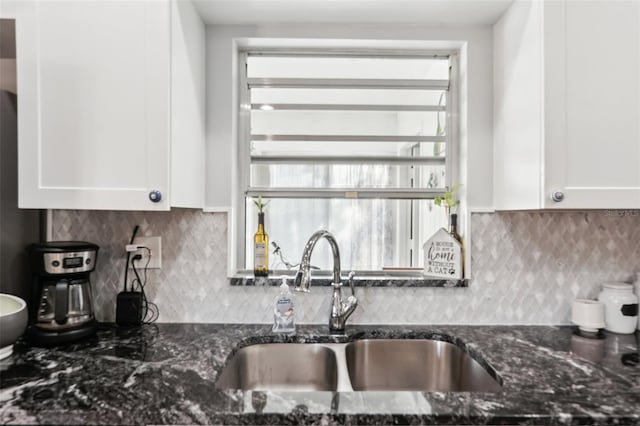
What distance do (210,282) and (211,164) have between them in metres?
0.50

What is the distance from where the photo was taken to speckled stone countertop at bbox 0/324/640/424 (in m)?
0.81

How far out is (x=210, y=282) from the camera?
4.84ft

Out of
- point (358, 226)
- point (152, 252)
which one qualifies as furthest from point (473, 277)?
point (152, 252)

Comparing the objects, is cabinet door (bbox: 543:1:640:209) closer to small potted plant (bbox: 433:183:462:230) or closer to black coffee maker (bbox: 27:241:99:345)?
small potted plant (bbox: 433:183:462:230)

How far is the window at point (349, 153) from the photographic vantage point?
159cm

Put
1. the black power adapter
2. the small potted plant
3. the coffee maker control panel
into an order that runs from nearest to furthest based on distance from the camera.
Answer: the coffee maker control panel
the black power adapter
the small potted plant

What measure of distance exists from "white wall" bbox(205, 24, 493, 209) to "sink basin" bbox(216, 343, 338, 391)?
2.00 feet

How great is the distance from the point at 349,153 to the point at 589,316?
1.16 m

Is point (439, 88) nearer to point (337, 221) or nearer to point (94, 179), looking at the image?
point (337, 221)

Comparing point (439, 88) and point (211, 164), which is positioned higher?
point (439, 88)

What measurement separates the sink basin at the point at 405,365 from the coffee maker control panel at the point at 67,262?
99cm

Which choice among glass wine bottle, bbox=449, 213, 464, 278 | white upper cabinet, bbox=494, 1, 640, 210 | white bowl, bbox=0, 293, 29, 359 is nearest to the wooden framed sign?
glass wine bottle, bbox=449, 213, 464, 278

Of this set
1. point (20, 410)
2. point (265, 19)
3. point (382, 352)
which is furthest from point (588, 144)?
point (20, 410)

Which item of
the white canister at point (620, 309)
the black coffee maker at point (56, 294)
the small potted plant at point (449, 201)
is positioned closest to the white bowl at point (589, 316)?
the white canister at point (620, 309)
